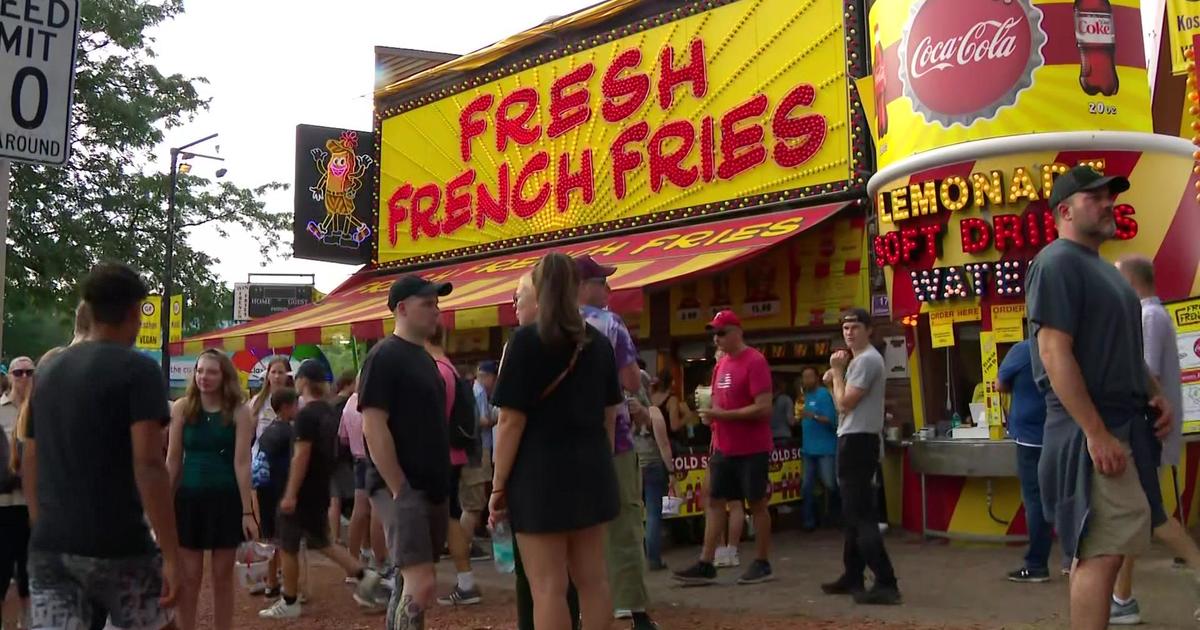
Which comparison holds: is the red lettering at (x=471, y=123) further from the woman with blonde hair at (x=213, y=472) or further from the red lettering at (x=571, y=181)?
the woman with blonde hair at (x=213, y=472)

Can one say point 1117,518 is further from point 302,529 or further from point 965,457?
point 965,457

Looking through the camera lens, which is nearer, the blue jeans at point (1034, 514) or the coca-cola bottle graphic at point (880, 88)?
the blue jeans at point (1034, 514)

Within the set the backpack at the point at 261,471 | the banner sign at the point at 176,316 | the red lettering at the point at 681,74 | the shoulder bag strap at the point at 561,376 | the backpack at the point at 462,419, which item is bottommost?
the backpack at the point at 261,471

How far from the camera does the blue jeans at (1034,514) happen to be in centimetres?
709

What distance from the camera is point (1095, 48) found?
8891 millimetres

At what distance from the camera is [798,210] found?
1179cm

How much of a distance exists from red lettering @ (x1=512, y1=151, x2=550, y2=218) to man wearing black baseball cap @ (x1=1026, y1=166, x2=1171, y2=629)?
11324 millimetres

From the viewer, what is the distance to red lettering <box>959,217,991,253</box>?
357 inches

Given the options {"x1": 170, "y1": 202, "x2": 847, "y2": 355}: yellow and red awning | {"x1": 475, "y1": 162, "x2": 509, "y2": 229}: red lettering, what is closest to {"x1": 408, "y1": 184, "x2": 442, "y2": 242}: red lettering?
{"x1": 170, "y1": 202, "x2": 847, "y2": 355}: yellow and red awning

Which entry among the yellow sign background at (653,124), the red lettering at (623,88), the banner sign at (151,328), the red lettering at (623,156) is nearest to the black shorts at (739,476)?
the yellow sign background at (653,124)

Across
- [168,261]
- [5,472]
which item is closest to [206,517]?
[5,472]

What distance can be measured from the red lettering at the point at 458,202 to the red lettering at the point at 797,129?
5.60 metres

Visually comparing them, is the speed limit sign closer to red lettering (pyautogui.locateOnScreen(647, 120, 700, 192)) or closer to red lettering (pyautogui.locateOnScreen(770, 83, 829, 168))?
red lettering (pyautogui.locateOnScreen(770, 83, 829, 168))

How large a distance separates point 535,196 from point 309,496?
27.9ft
